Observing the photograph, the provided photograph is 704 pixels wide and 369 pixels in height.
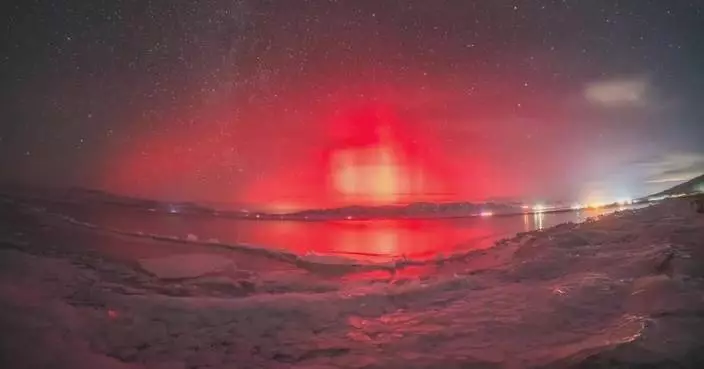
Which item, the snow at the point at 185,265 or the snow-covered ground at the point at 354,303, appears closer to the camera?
the snow-covered ground at the point at 354,303

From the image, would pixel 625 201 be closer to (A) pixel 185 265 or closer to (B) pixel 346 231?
(B) pixel 346 231

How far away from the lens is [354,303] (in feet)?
9.35

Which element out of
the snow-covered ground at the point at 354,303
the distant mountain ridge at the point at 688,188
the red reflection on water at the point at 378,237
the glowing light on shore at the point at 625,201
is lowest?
the snow-covered ground at the point at 354,303

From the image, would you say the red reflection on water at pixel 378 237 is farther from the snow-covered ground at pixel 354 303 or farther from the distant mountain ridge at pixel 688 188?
the distant mountain ridge at pixel 688 188

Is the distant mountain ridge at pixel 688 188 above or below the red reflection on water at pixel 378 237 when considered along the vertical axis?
above

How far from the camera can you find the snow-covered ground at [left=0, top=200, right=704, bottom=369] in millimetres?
2045

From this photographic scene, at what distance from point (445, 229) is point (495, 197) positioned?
1.49 ft

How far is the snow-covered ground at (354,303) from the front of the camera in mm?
2045

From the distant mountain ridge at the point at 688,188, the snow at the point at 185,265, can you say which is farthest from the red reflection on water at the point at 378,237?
the distant mountain ridge at the point at 688,188

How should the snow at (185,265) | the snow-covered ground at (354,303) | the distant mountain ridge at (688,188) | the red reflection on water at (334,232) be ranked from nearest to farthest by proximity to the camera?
1. the snow-covered ground at (354,303)
2. the snow at (185,265)
3. the red reflection on water at (334,232)
4. the distant mountain ridge at (688,188)

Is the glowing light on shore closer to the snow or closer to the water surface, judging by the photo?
the water surface

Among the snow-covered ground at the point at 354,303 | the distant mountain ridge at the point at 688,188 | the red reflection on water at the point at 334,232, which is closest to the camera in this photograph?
the snow-covered ground at the point at 354,303

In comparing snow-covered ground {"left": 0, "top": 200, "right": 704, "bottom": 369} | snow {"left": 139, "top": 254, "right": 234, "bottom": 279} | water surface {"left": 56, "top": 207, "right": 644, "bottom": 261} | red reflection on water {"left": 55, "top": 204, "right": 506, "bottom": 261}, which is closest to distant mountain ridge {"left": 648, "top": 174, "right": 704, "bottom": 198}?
snow-covered ground {"left": 0, "top": 200, "right": 704, "bottom": 369}

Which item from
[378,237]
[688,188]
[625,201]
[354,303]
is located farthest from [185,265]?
[688,188]
